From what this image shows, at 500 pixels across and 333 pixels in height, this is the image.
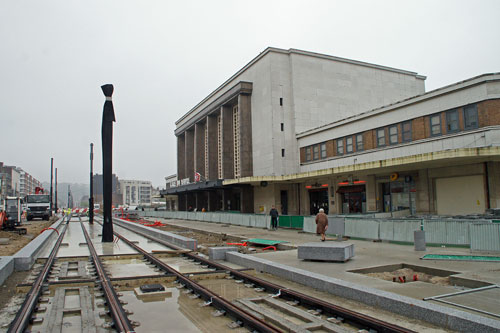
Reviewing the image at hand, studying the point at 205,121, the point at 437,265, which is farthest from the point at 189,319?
the point at 205,121

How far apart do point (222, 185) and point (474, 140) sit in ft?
90.2

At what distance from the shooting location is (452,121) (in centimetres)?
2522

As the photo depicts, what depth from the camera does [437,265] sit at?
11.6 metres

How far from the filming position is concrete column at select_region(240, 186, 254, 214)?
4550cm

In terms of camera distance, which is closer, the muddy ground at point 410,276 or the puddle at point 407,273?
the muddy ground at point 410,276

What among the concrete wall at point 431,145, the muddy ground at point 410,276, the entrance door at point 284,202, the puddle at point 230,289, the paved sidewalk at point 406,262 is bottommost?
the muddy ground at point 410,276

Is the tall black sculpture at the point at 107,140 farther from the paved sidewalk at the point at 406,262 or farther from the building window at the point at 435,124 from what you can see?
the building window at the point at 435,124

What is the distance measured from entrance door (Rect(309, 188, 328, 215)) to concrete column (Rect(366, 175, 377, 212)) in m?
7.36

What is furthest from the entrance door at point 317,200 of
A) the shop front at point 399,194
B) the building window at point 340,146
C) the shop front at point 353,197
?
the shop front at point 399,194

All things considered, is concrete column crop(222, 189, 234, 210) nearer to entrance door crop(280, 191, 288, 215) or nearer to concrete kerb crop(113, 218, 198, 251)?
entrance door crop(280, 191, 288, 215)

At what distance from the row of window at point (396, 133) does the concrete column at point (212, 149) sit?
2023 cm

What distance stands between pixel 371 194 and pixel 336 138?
23.8 ft

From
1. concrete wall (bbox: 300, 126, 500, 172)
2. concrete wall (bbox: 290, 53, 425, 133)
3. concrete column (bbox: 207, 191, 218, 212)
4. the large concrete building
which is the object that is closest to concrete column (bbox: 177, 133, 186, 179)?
the large concrete building

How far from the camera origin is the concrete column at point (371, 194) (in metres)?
30.4
